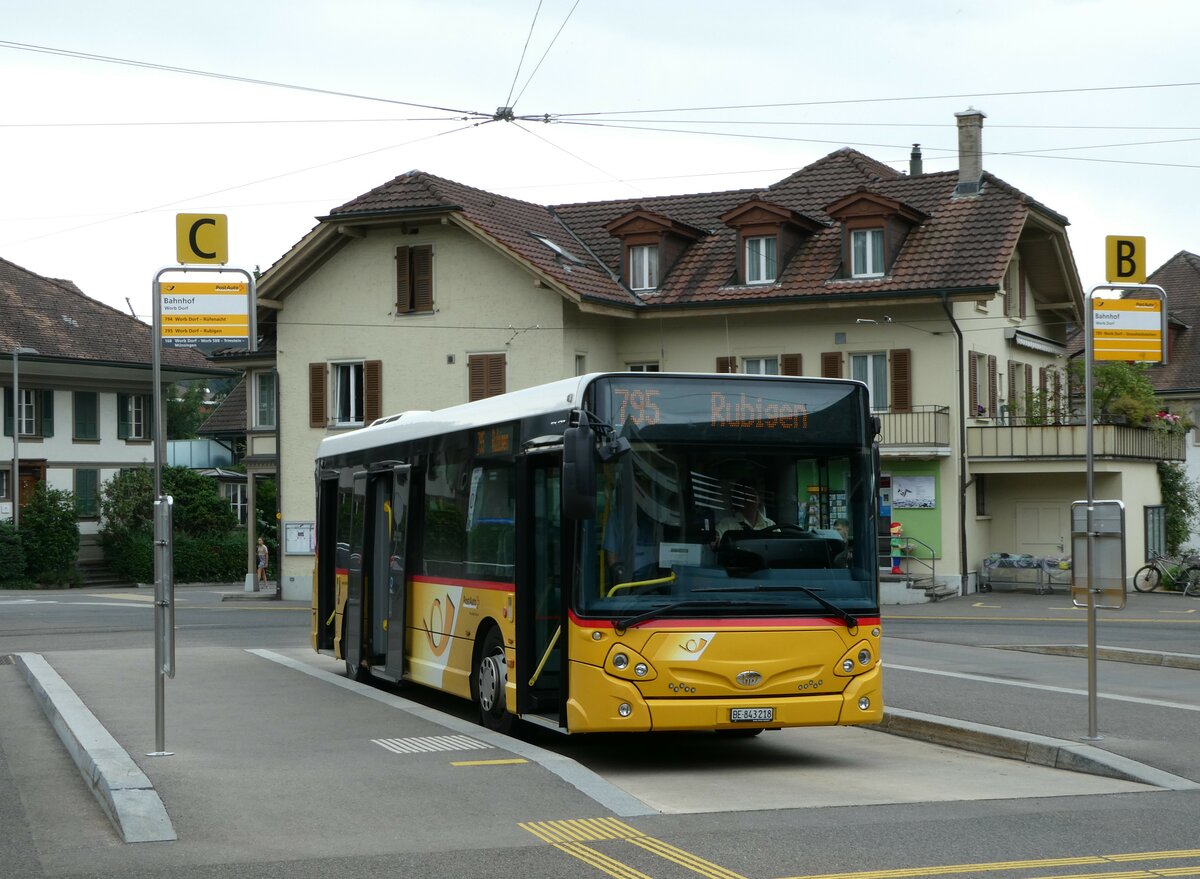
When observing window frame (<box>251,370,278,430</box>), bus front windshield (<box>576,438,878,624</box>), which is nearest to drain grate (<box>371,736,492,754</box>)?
bus front windshield (<box>576,438,878,624</box>)

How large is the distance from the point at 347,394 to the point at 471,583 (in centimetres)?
3056

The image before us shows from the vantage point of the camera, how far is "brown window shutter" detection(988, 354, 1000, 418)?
40875 millimetres

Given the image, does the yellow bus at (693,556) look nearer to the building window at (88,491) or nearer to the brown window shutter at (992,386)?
the brown window shutter at (992,386)

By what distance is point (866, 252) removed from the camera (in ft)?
132

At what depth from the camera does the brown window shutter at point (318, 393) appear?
144ft

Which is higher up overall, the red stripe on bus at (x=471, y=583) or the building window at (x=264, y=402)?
the building window at (x=264, y=402)

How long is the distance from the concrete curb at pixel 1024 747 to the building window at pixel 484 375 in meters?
27.6

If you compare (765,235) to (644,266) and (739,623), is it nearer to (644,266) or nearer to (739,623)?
(644,266)

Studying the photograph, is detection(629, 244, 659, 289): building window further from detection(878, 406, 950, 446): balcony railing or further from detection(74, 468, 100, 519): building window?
detection(74, 468, 100, 519): building window

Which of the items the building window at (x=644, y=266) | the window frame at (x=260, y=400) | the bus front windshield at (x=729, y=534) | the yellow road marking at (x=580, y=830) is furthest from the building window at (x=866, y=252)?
the yellow road marking at (x=580, y=830)

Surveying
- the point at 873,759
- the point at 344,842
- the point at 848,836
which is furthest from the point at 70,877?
the point at 873,759

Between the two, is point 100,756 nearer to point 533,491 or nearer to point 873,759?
point 533,491

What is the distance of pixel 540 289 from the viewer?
40.9 m

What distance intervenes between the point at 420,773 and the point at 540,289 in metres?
30.9
